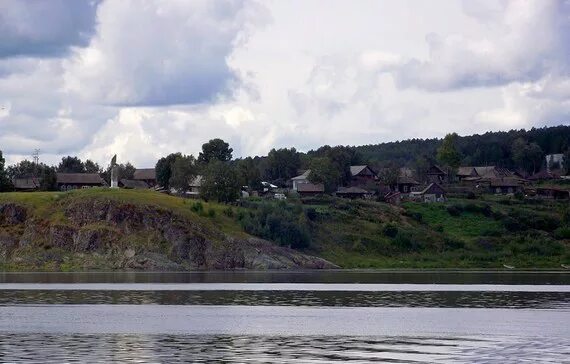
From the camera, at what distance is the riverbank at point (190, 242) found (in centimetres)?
17638

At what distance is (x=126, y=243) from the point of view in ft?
581

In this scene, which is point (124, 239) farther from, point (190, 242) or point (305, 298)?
point (305, 298)

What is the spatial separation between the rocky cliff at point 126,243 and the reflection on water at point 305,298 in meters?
62.7

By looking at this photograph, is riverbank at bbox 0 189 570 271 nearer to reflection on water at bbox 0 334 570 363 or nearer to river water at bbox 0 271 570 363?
river water at bbox 0 271 570 363

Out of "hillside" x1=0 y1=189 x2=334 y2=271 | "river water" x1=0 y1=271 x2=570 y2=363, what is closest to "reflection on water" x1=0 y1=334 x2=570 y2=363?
"river water" x1=0 y1=271 x2=570 y2=363

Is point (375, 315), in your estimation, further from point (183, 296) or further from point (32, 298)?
point (32, 298)

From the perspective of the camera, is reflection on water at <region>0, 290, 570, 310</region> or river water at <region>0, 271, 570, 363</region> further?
reflection on water at <region>0, 290, 570, 310</region>

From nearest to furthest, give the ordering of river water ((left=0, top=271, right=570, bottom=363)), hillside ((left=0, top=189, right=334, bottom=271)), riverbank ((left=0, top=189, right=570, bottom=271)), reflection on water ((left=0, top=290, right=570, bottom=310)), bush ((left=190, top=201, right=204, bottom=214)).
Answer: river water ((left=0, top=271, right=570, bottom=363)) < reflection on water ((left=0, top=290, right=570, bottom=310)) < hillside ((left=0, top=189, right=334, bottom=271)) < riverbank ((left=0, top=189, right=570, bottom=271)) < bush ((left=190, top=201, right=204, bottom=214))

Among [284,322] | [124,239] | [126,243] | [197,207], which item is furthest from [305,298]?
[197,207]

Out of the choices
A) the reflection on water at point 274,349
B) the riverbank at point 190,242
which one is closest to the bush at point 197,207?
the riverbank at point 190,242

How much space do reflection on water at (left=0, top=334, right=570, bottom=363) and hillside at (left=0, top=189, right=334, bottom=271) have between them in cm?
10961

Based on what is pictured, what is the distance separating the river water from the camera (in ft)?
190

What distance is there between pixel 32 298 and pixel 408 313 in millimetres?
36201

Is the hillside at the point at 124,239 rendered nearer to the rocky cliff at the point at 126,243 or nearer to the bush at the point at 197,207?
the rocky cliff at the point at 126,243
